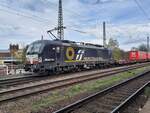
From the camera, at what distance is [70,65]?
82.0 ft

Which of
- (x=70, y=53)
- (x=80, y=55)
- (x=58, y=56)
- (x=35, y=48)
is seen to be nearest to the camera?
(x=35, y=48)

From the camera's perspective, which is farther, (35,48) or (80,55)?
(80,55)

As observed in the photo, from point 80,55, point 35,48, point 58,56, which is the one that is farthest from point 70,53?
point 35,48


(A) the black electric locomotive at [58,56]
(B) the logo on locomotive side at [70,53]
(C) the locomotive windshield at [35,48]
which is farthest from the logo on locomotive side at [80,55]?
(C) the locomotive windshield at [35,48]

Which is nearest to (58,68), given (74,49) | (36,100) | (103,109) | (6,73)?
(74,49)

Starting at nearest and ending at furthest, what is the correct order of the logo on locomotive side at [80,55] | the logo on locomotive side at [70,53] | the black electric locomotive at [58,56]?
1. the black electric locomotive at [58,56]
2. the logo on locomotive side at [70,53]
3. the logo on locomotive side at [80,55]

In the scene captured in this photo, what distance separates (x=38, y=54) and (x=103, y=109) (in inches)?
523

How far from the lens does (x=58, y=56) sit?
22.9 meters

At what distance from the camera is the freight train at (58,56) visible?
21.0 metres

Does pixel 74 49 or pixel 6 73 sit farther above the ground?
pixel 74 49

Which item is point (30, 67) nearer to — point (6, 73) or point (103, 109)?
point (6, 73)

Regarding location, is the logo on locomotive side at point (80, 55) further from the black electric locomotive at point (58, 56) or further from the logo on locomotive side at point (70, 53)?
the logo on locomotive side at point (70, 53)

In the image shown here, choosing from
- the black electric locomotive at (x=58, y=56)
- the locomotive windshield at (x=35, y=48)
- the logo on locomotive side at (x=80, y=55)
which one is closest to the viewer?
the black electric locomotive at (x=58, y=56)

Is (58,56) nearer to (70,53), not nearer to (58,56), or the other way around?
(58,56)
